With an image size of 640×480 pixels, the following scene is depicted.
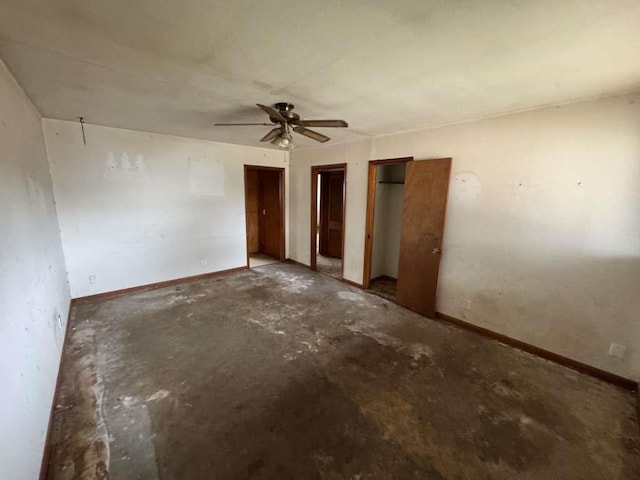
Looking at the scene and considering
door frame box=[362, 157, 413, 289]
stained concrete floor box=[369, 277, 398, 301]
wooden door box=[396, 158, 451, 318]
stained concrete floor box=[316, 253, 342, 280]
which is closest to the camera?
wooden door box=[396, 158, 451, 318]

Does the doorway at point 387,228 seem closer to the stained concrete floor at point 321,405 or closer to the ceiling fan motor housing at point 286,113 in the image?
the stained concrete floor at point 321,405

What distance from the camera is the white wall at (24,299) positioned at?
46.1 inches

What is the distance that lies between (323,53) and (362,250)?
2.89m

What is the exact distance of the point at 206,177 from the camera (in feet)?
14.0

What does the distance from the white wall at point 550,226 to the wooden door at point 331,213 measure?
252 centimetres

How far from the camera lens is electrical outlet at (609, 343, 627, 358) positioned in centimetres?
215

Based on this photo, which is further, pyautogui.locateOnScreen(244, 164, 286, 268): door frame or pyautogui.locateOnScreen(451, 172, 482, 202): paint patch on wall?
pyautogui.locateOnScreen(244, 164, 286, 268): door frame

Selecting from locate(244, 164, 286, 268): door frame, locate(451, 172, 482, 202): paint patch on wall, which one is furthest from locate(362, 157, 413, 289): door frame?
locate(244, 164, 286, 268): door frame

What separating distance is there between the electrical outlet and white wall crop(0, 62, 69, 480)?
3.86 metres

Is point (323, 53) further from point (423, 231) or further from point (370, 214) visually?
point (370, 214)

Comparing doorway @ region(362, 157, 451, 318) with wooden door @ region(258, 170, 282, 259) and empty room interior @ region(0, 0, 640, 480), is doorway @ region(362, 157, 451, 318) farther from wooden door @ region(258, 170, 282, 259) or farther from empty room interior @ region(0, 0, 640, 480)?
wooden door @ region(258, 170, 282, 259)

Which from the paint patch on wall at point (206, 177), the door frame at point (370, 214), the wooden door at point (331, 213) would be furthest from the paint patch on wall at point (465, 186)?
the paint patch on wall at point (206, 177)

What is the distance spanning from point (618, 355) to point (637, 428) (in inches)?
23.7

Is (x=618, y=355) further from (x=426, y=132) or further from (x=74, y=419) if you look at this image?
(x=74, y=419)
